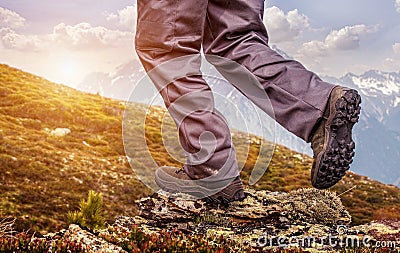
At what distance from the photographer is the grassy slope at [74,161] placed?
843cm

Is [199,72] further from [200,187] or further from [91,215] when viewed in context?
[91,215]

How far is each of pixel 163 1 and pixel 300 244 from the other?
7.26ft

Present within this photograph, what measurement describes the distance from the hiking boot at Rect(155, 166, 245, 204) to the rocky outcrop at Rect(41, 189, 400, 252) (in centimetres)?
8

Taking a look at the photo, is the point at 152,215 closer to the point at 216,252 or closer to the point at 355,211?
the point at 216,252

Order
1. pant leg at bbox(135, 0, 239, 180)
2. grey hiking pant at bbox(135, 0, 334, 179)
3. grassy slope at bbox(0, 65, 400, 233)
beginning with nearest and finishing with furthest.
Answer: grey hiking pant at bbox(135, 0, 334, 179) → pant leg at bbox(135, 0, 239, 180) → grassy slope at bbox(0, 65, 400, 233)

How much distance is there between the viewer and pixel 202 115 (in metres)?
3.94

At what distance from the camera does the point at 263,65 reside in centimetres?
389

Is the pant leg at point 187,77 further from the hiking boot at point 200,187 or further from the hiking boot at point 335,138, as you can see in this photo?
the hiking boot at point 335,138

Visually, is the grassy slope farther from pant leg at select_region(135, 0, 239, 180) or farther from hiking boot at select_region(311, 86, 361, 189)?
hiking boot at select_region(311, 86, 361, 189)

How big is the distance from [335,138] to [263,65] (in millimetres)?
842

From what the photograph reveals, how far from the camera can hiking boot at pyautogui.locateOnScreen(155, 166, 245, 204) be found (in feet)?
13.5

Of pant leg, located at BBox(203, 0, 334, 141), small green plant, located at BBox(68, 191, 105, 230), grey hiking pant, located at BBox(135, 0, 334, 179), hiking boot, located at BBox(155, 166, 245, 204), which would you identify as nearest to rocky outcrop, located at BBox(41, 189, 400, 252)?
hiking boot, located at BBox(155, 166, 245, 204)

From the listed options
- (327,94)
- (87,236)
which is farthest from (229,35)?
(87,236)

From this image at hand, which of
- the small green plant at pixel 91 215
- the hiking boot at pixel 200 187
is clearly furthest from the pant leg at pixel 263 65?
the small green plant at pixel 91 215
